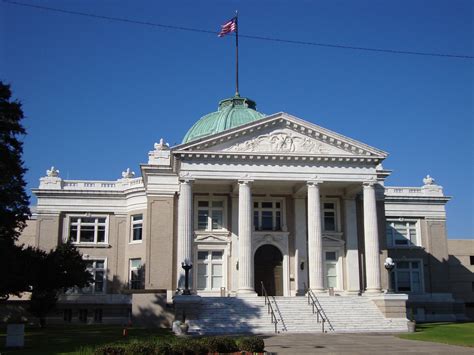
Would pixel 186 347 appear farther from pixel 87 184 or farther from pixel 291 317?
pixel 87 184

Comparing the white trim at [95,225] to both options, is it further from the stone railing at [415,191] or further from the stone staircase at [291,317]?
the stone railing at [415,191]

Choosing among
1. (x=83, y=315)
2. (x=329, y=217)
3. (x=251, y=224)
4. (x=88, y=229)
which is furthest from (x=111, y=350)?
(x=88, y=229)

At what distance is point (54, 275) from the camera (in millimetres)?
36844

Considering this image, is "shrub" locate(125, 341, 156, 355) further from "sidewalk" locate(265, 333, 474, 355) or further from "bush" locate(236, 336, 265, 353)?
"sidewalk" locate(265, 333, 474, 355)

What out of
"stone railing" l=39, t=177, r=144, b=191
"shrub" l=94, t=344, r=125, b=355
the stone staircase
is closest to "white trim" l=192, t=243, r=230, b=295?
the stone staircase

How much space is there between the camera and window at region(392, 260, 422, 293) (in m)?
50.1

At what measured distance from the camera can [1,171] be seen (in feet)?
87.0

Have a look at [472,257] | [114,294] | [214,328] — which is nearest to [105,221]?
[114,294]

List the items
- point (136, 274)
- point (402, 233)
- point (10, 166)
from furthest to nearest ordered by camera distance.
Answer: point (402, 233) < point (136, 274) < point (10, 166)

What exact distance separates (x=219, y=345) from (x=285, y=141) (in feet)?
76.8

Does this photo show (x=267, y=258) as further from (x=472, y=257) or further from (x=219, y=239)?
(x=472, y=257)

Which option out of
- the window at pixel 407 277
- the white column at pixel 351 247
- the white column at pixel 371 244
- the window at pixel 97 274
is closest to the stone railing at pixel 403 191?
the window at pixel 407 277

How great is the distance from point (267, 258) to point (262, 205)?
3.87 metres

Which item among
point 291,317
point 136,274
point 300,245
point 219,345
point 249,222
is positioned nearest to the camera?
point 219,345
